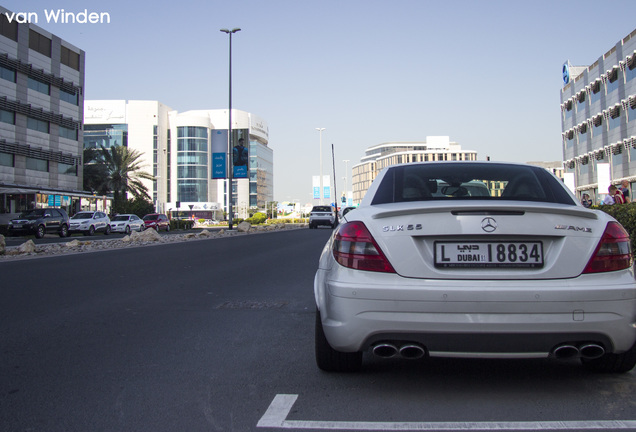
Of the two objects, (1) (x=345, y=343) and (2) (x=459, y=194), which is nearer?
(1) (x=345, y=343)

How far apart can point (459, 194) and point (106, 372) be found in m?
2.87

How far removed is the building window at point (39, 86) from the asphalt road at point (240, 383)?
156 ft

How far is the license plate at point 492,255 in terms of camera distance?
10.7 feet

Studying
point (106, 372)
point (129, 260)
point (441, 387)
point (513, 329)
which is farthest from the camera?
point (129, 260)

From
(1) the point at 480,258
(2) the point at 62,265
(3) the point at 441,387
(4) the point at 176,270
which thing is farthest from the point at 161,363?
(2) the point at 62,265

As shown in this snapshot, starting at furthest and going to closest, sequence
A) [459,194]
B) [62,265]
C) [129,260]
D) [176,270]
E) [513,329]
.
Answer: [129,260] → [62,265] → [176,270] → [459,194] → [513,329]

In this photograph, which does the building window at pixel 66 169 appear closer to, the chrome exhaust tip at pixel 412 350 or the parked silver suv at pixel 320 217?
the parked silver suv at pixel 320 217

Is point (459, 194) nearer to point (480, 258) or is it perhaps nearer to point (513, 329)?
point (480, 258)

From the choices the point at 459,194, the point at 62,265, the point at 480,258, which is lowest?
the point at 62,265

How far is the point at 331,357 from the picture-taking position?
3783 millimetres

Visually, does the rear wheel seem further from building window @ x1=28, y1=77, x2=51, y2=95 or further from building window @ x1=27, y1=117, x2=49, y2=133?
building window @ x1=28, y1=77, x2=51, y2=95

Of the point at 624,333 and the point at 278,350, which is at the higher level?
the point at 624,333

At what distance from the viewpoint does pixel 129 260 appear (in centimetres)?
1351

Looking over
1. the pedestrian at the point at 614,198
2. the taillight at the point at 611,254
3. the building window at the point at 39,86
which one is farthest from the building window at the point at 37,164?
the taillight at the point at 611,254
